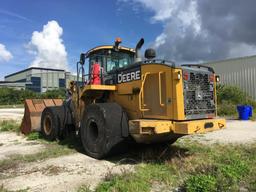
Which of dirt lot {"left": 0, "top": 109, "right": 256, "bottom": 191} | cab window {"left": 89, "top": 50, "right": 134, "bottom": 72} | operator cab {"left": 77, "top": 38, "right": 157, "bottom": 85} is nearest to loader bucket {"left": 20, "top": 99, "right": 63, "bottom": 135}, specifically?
dirt lot {"left": 0, "top": 109, "right": 256, "bottom": 191}

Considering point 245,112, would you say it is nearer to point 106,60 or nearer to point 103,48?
point 106,60

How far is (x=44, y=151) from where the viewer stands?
8.37 metres

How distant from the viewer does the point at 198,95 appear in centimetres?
691

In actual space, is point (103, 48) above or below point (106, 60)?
above

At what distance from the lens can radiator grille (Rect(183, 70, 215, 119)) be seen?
6613 mm

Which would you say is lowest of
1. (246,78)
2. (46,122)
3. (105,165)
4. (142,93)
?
(105,165)

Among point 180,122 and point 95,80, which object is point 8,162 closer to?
point 95,80

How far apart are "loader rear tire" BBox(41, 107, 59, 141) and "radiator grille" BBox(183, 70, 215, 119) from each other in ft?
16.7

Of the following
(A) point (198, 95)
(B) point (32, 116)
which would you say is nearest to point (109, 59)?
(A) point (198, 95)

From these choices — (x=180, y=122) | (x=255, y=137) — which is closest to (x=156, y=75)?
(x=180, y=122)

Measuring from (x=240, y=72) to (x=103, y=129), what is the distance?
20937mm

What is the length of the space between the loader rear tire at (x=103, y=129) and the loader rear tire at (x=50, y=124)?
98.6 inches

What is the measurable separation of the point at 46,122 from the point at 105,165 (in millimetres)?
4694

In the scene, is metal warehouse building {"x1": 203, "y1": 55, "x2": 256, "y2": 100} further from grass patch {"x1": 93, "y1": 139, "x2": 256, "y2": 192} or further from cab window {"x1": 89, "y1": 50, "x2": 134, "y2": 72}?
cab window {"x1": 89, "y1": 50, "x2": 134, "y2": 72}
